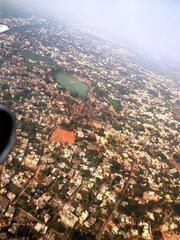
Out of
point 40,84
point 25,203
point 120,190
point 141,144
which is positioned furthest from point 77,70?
point 25,203

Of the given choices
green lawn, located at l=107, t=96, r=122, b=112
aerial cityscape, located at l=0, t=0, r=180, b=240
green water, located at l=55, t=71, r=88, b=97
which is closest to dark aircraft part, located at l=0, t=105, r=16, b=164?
aerial cityscape, located at l=0, t=0, r=180, b=240

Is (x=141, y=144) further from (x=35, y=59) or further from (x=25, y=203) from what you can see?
(x=35, y=59)

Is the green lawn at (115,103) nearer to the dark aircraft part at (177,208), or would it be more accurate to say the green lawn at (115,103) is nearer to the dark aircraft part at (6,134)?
the dark aircraft part at (177,208)

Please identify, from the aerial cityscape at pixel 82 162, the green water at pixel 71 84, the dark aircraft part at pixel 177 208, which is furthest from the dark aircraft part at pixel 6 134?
the green water at pixel 71 84

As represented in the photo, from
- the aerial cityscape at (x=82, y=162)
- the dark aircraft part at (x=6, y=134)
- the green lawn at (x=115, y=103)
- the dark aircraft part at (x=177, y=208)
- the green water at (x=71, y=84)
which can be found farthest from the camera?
the green water at (x=71, y=84)

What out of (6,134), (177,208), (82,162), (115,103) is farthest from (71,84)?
(6,134)
